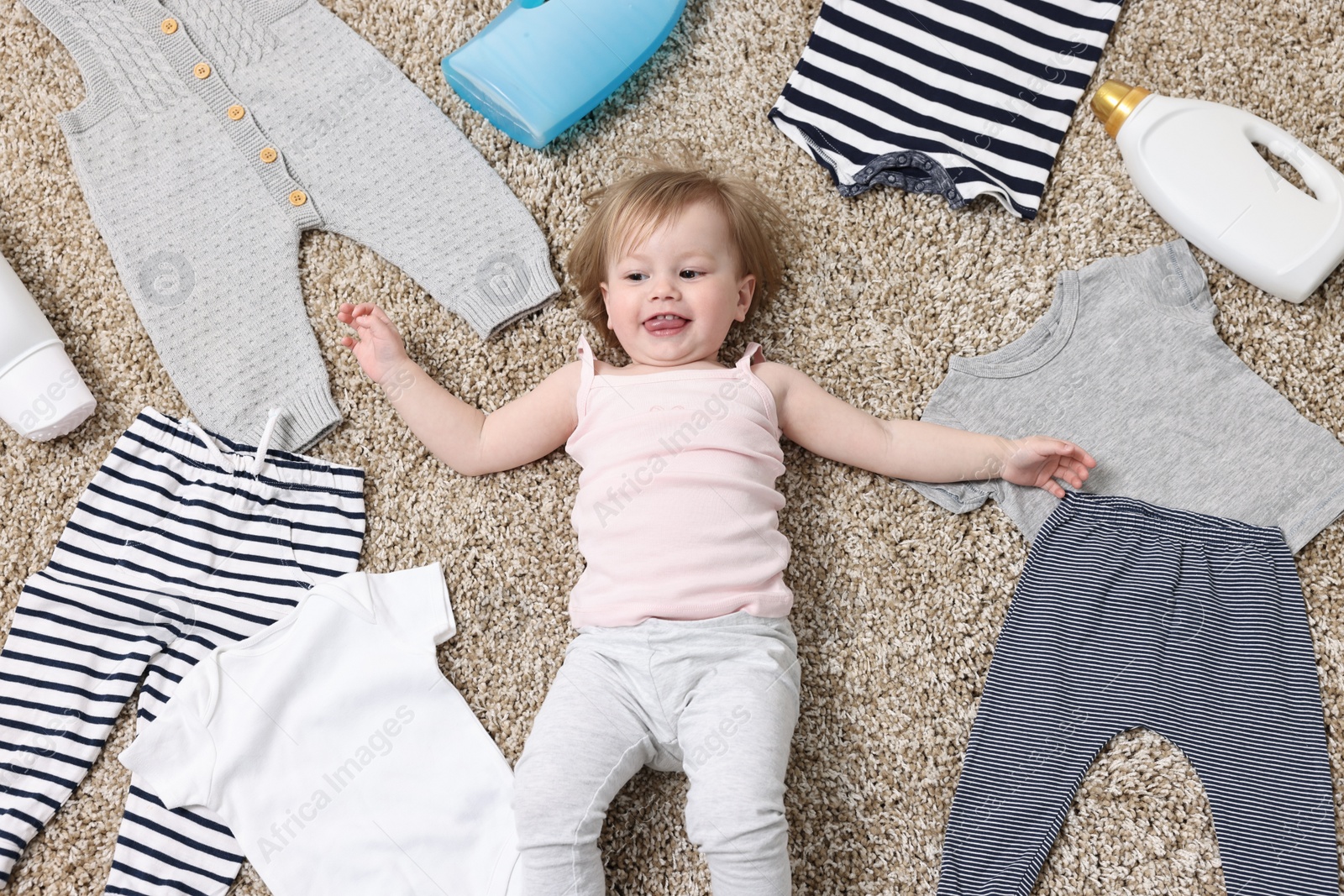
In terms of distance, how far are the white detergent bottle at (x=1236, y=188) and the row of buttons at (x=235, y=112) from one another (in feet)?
3.09

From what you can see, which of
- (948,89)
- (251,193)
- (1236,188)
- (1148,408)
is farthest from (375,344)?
(1236,188)

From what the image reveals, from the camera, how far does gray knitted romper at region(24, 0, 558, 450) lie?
3.68 ft

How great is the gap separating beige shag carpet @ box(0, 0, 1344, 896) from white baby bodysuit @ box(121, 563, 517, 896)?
48mm

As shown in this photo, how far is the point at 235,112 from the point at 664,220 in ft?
1.75

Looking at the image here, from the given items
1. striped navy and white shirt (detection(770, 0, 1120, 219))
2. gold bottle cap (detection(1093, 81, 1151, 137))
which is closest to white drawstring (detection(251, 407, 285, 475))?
striped navy and white shirt (detection(770, 0, 1120, 219))

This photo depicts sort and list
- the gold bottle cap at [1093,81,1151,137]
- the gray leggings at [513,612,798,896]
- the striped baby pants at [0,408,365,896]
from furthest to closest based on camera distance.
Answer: the gold bottle cap at [1093,81,1151,137]
the striped baby pants at [0,408,365,896]
the gray leggings at [513,612,798,896]

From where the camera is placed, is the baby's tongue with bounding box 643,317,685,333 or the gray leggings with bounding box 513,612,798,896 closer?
the gray leggings with bounding box 513,612,798,896

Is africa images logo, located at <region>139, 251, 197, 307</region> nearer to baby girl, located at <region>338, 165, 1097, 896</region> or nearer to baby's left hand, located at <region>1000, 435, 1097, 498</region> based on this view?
baby girl, located at <region>338, 165, 1097, 896</region>

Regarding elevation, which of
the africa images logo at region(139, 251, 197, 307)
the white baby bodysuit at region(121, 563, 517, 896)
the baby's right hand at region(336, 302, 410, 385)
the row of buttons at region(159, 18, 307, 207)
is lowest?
the white baby bodysuit at region(121, 563, 517, 896)

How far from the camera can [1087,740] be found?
1000 millimetres

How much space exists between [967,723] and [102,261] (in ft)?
3.68

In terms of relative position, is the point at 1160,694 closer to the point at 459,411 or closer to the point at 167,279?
the point at 459,411

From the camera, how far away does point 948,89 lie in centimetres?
116

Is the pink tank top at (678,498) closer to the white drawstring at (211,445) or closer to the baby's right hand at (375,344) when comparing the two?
the baby's right hand at (375,344)
